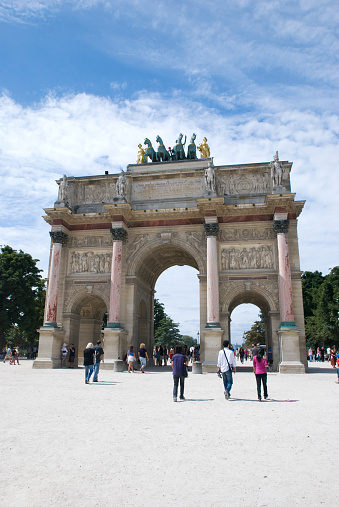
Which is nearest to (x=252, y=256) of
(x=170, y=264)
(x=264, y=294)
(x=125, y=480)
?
(x=264, y=294)

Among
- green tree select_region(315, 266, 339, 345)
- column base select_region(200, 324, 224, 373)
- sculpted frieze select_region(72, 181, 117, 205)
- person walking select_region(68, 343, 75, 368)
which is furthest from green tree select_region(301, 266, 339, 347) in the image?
person walking select_region(68, 343, 75, 368)

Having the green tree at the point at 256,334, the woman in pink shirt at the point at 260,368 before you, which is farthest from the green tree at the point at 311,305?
the woman in pink shirt at the point at 260,368

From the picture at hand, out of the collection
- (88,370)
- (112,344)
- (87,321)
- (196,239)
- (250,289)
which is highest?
(196,239)

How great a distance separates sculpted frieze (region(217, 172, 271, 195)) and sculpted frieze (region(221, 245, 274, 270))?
4385 millimetres

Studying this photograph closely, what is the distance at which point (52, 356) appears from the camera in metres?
27.7

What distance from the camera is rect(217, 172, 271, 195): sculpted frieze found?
3019cm

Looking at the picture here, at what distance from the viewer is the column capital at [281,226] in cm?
2761

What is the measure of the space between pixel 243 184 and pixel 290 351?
12.6 m

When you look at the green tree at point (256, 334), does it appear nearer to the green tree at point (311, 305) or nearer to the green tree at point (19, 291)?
the green tree at point (311, 305)

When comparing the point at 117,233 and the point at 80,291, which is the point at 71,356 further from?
the point at 117,233

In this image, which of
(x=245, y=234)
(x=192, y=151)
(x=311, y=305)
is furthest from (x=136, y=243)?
(x=311, y=305)

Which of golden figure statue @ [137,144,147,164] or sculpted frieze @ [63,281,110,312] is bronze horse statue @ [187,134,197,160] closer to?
golden figure statue @ [137,144,147,164]

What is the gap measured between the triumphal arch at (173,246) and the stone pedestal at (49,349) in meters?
0.07

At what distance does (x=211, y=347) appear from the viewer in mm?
26125
